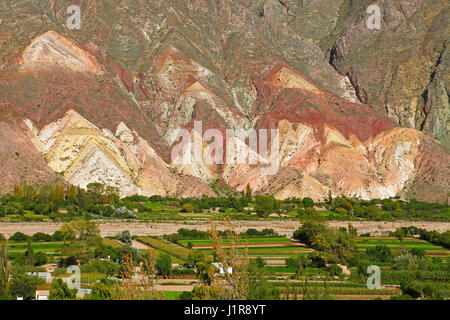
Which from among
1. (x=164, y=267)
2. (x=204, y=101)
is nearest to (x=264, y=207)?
(x=204, y=101)

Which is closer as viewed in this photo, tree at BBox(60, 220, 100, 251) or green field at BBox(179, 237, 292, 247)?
tree at BBox(60, 220, 100, 251)

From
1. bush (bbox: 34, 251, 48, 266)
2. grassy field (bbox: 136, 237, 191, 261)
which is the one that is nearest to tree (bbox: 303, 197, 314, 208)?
grassy field (bbox: 136, 237, 191, 261)

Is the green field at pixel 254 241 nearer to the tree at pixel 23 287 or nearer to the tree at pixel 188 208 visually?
the tree at pixel 188 208

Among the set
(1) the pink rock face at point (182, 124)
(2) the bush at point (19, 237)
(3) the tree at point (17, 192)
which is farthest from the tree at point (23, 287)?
(1) the pink rock face at point (182, 124)

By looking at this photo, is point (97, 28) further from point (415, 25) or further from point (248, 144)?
point (415, 25)

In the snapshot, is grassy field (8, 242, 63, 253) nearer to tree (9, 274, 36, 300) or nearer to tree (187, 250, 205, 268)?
tree (187, 250, 205, 268)

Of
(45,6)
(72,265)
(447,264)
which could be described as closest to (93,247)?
(72,265)
